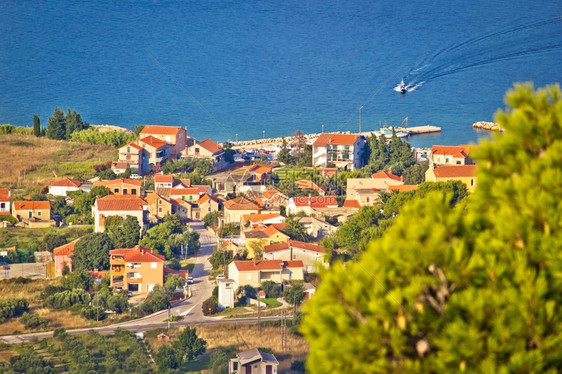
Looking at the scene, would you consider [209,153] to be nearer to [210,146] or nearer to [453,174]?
[210,146]

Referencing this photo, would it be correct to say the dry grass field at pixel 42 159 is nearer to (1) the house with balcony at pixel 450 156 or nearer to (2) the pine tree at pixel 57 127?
(2) the pine tree at pixel 57 127

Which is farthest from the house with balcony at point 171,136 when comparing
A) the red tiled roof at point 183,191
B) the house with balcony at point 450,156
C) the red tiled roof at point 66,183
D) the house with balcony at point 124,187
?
the house with balcony at point 450,156

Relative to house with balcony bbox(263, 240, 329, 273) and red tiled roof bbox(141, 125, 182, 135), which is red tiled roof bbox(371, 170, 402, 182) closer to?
house with balcony bbox(263, 240, 329, 273)

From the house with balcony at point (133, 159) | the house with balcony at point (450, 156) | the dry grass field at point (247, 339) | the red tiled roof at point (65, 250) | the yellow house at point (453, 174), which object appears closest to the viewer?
the dry grass field at point (247, 339)

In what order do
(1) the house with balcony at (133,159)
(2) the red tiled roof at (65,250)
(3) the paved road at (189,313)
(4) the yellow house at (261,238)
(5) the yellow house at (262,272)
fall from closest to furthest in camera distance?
(3) the paved road at (189,313), (5) the yellow house at (262,272), (2) the red tiled roof at (65,250), (4) the yellow house at (261,238), (1) the house with balcony at (133,159)

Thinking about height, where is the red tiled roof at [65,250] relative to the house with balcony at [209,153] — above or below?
below

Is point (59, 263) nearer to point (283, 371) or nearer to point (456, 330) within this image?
point (283, 371)
